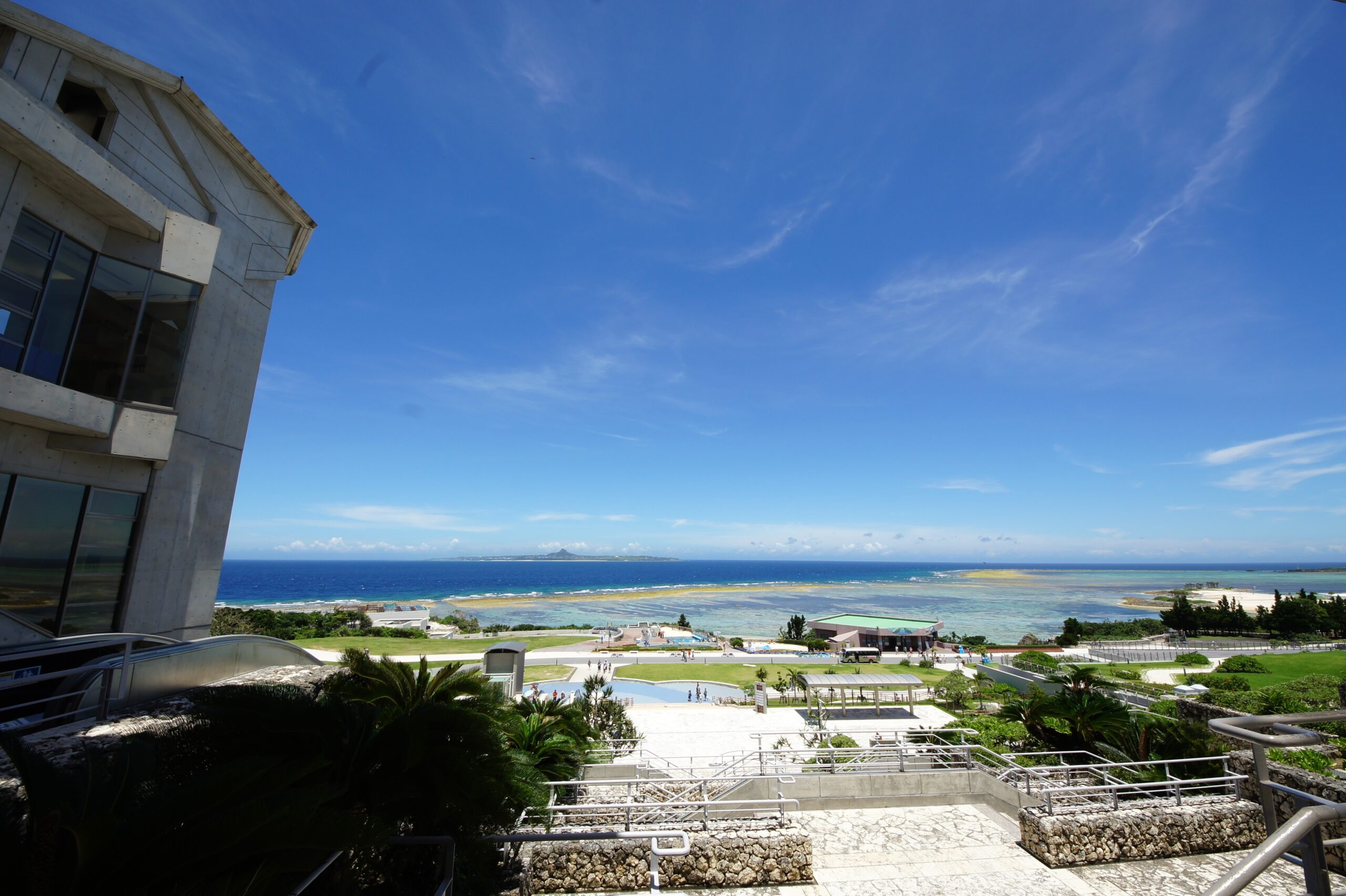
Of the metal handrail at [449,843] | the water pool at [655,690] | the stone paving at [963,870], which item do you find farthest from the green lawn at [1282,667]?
the metal handrail at [449,843]

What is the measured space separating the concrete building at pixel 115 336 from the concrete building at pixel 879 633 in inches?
1681

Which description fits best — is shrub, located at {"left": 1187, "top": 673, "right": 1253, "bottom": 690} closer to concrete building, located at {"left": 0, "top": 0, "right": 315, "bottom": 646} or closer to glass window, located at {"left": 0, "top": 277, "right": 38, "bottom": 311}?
concrete building, located at {"left": 0, "top": 0, "right": 315, "bottom": 646}

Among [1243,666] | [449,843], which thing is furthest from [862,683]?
[1243,666]

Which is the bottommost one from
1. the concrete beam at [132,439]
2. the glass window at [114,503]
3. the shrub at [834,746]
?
the shrub at [834,746]

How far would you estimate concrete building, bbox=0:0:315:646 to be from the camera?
10.3 metres

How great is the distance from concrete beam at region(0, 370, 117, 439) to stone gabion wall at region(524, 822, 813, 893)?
438 inches

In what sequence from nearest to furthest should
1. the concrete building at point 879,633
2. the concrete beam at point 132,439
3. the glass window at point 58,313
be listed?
1. the glass window at point 58,313
2. the concrete beam at point 132,439
3. the concrete building at point 879,633

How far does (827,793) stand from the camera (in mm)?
13070

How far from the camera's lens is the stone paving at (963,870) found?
9.14 metres

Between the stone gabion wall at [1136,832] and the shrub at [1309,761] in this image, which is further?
the shrub at [1309,761]

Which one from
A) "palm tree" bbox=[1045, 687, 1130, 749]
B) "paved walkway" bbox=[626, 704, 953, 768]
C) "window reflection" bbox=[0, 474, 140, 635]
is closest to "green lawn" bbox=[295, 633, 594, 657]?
"paved walkway" bbox=[626, 704, 953, 768]

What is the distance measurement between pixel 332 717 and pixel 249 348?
1254cm

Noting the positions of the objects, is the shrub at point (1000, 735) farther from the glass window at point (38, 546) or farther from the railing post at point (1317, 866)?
the glass window at point (38, 546)

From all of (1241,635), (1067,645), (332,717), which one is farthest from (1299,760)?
(1241,635)
